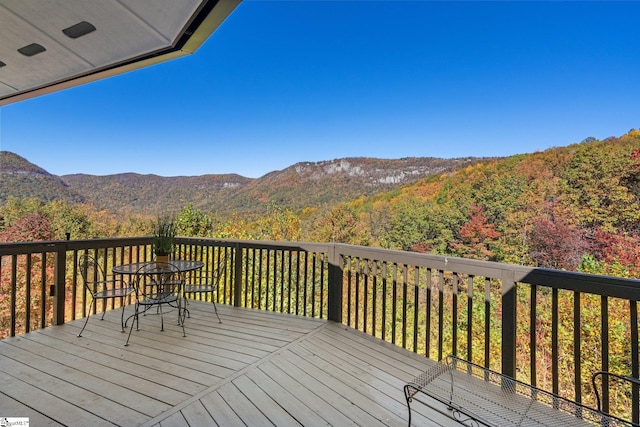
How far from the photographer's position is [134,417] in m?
1.80

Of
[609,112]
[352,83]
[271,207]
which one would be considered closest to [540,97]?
[609,112]

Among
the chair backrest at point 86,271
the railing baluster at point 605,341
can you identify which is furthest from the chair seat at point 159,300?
the railing baluster at point 605,341

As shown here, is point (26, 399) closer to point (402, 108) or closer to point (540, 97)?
point (402, 108)

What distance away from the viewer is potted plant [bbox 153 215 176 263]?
11.7ft

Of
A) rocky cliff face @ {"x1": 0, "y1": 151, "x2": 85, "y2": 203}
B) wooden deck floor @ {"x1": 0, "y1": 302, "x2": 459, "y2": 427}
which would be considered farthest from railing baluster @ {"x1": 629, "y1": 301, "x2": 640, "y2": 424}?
rocky cliff face @ {"x1": 0, "y1": 151, "x2": 85, "y2": 203}

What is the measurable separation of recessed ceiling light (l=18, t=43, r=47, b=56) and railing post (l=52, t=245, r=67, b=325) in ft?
6.42

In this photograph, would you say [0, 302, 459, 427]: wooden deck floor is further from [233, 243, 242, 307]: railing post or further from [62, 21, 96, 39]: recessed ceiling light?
[62, 21, 96, 39]: recessed ceiling light

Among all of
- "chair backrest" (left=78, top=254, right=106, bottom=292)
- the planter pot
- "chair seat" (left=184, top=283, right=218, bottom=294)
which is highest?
the planter pot

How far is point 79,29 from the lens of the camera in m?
2.36

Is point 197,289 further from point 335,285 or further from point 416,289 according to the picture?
point 416,289

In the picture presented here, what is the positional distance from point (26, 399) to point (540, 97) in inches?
942

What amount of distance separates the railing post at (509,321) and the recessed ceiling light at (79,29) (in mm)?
3623

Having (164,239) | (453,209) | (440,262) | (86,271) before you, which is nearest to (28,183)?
(86,271)

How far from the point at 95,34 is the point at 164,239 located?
6.95ft
